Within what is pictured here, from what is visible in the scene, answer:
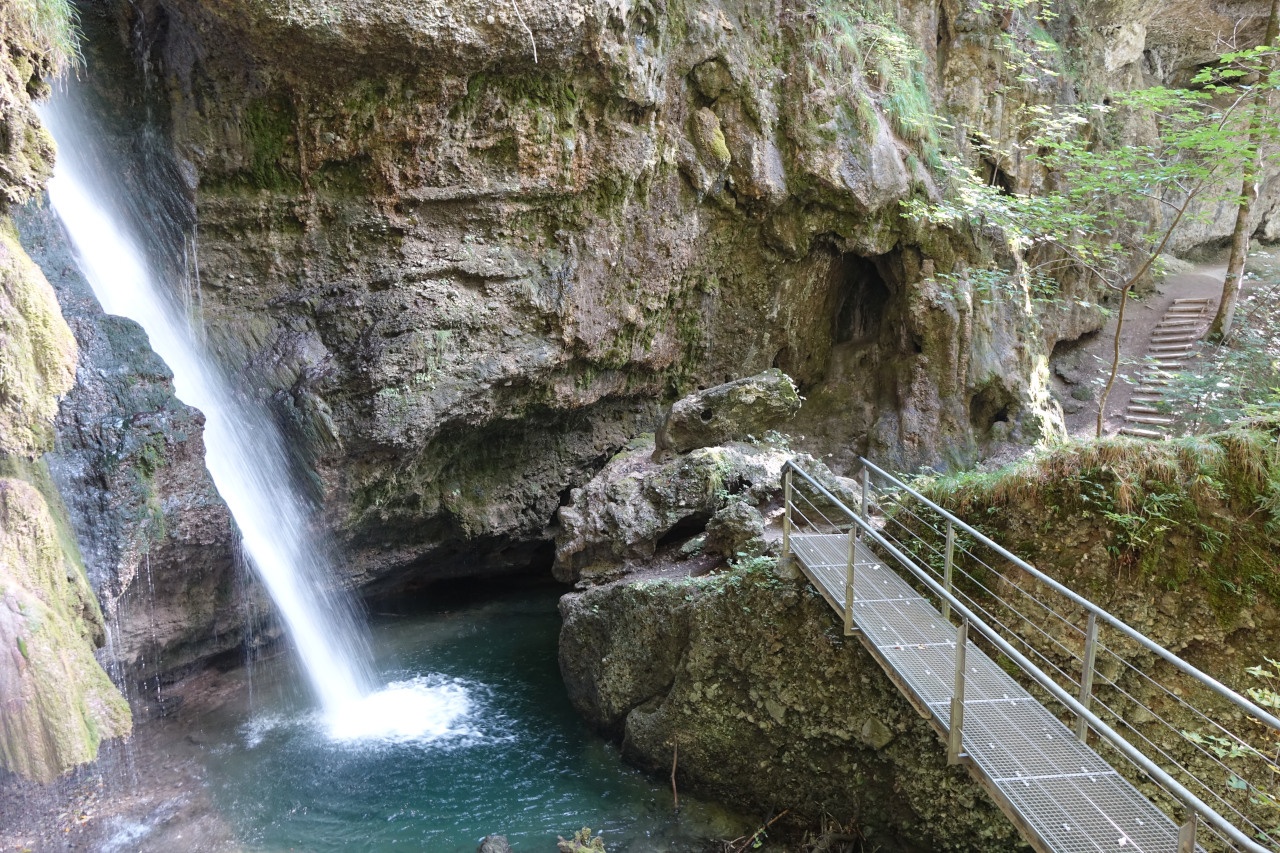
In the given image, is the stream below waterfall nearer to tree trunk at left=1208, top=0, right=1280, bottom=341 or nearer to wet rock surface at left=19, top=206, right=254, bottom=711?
wet rock surface at left=19, top=206, right=254, bottom=711

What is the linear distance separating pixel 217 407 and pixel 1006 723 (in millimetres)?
9293

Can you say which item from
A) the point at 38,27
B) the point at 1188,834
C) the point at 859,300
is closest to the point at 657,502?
the point at 1188,834

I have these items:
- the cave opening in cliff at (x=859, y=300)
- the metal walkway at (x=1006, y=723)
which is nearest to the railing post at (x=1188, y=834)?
the metal walkway at (x=1006, y=723)

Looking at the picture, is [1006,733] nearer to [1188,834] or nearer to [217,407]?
[1188,834]

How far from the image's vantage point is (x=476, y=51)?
968cm

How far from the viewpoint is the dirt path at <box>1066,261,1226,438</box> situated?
1789cm

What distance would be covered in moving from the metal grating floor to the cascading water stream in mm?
5691

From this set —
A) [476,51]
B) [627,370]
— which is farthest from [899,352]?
[476,51]

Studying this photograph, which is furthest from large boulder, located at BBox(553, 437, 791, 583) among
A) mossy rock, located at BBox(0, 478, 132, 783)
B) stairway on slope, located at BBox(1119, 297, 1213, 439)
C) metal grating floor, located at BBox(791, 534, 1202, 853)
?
stairway on slope, located at BBox(1119, 297, 1213, 439)

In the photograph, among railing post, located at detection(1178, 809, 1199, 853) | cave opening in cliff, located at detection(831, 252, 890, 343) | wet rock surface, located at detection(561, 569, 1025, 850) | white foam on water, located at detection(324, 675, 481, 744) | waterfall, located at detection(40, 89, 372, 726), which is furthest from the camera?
cave opening in cliff, located at detection(831, 252, 890, 343)

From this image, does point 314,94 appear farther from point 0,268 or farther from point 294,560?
point 294,560

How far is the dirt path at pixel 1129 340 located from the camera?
17891 millimetres

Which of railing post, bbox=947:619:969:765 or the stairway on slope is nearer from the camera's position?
railing post, bbox=947:619:969:765

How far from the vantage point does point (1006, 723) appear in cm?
542
